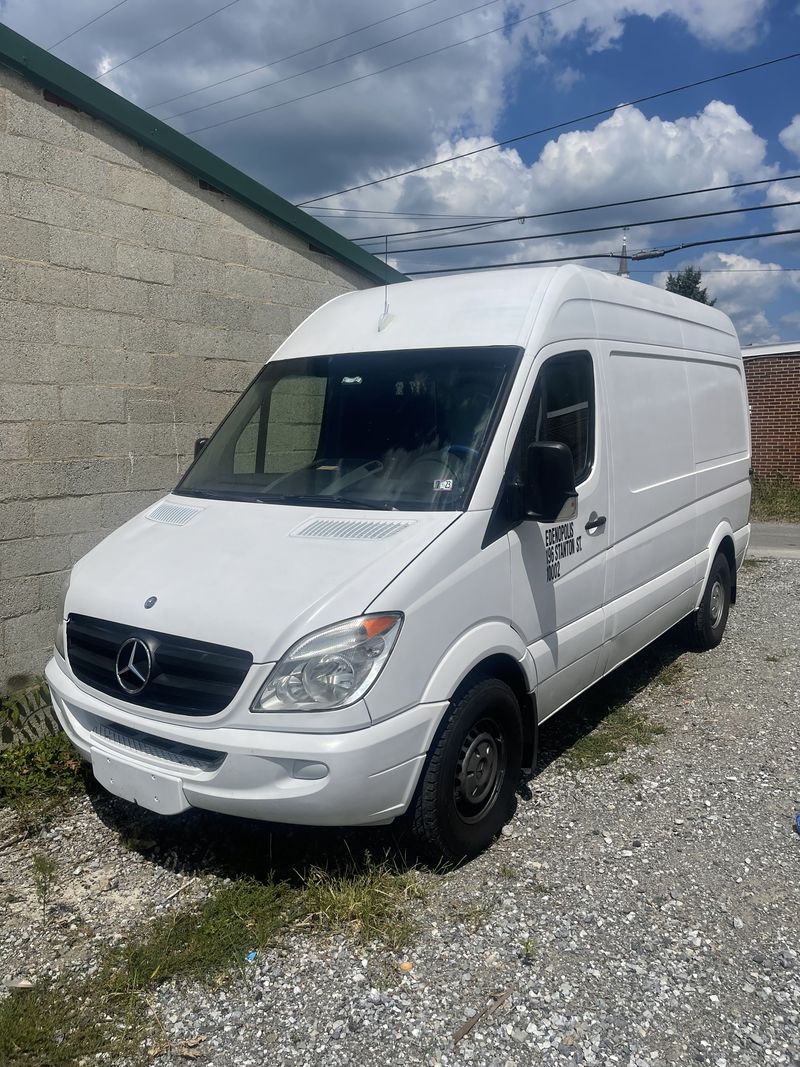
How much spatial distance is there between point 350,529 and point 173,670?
91 cm

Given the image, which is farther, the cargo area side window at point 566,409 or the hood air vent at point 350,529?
the cargo area side window at point 566,409

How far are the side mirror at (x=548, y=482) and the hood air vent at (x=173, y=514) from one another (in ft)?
5.22

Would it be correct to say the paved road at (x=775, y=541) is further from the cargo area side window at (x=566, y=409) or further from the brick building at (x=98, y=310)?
the brick building at (x=98, y=310)

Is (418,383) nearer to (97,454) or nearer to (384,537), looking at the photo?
(384,537)

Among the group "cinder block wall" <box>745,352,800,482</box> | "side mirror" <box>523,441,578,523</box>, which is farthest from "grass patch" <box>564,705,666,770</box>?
"cinder block wall" <box>745,352,800,482</box>

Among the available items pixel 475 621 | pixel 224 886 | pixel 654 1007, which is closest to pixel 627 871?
pixel 654 1007

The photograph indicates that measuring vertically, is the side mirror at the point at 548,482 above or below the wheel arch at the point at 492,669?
above

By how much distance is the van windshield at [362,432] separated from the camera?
399cm

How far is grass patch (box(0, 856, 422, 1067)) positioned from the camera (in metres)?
2.89

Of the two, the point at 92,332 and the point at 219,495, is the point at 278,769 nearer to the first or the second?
the point at 219,495

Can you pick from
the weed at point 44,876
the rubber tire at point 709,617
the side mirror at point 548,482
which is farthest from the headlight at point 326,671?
the rubber tire at point 709,617

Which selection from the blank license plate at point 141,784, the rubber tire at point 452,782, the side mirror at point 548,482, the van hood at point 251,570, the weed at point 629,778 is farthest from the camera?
the weed at point 629,778

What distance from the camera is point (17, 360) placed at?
17.4 feet

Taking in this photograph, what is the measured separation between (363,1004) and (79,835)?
1.89 metres
